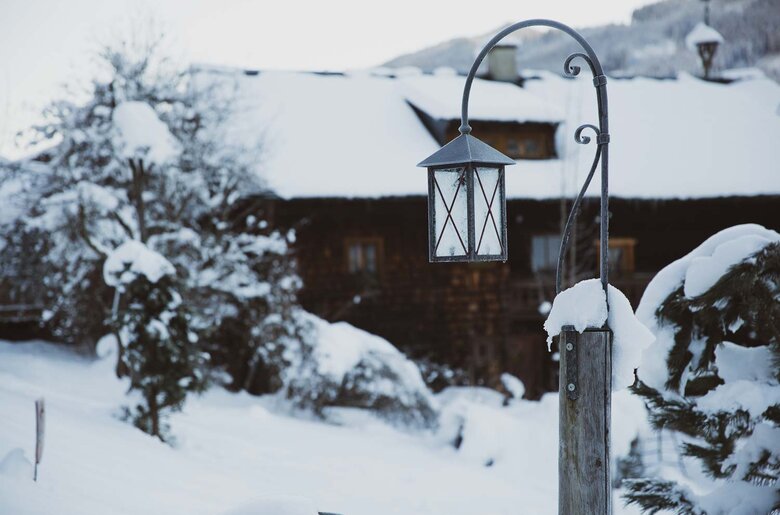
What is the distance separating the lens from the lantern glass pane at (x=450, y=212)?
4.15 meters

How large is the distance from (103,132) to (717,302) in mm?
11162

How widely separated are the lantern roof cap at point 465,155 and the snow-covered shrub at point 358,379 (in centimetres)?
955

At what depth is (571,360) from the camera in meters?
4.13

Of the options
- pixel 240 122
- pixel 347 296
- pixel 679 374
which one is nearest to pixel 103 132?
pixel 240 122

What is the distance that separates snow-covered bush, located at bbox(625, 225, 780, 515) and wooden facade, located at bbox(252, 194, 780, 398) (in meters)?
11.3

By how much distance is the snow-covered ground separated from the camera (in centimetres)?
608

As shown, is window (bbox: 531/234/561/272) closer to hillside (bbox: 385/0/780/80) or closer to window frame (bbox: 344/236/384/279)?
window frame (bbox: 344/236/384/279)

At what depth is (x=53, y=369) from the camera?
46.4 ft

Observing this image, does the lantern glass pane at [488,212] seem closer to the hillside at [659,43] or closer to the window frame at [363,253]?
the window frame at [363,253]

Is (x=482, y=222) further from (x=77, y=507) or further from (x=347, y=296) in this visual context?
(x=347, y=296)

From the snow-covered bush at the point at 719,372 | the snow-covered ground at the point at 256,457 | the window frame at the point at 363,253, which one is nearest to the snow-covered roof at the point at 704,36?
the window frame at the point at 363,253

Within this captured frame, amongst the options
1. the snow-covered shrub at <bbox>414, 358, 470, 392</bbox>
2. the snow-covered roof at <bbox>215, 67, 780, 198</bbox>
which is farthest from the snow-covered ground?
the snow-covered roof at <bbox>215, 67, 780, 198</bbox>

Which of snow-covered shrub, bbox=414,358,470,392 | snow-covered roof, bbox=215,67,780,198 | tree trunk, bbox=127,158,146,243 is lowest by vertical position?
snow-covered shrub, bbox=414,358,470,392

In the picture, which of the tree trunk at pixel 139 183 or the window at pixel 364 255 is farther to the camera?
the window at pixel 364 255
